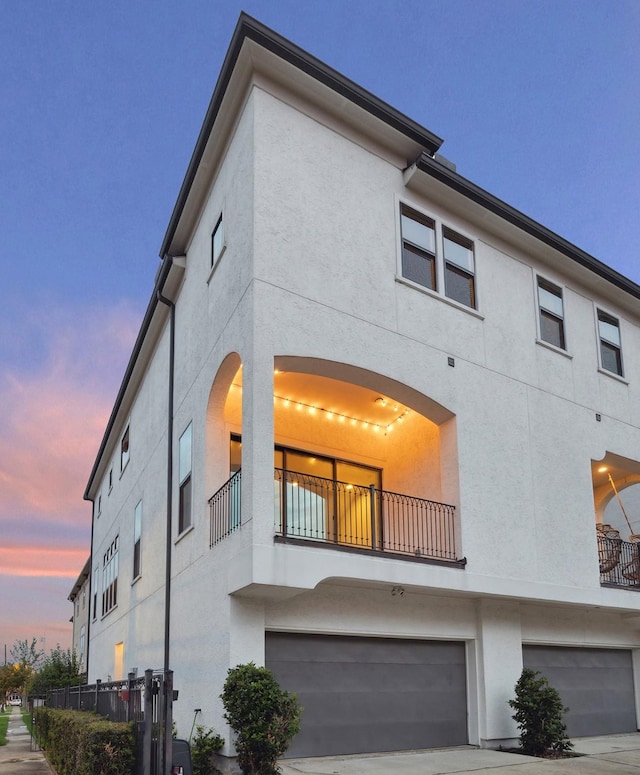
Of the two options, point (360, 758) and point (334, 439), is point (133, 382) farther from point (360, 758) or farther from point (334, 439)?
point (360, 758)

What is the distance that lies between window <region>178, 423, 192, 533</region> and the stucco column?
567cm

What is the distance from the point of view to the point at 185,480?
49.5ft

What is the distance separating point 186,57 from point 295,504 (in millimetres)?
26269

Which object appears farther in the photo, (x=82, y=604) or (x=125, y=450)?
(x=82, y=604)

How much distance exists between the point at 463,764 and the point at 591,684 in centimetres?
592

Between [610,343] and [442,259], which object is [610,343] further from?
[442,259]

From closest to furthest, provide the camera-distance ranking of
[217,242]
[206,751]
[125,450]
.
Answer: [206,751], [217,242], [125,450]

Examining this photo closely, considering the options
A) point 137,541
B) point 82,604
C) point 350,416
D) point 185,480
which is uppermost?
point 350,416

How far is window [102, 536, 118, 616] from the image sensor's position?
24.5 m

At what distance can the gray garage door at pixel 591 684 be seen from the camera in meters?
15.5

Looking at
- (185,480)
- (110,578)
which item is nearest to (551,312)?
(185,480)

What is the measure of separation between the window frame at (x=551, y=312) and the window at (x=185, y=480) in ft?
25.3

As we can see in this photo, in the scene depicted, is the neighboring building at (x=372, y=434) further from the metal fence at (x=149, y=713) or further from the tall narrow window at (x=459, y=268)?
the metal fence at (x=149, y=713)

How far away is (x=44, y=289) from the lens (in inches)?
1305
